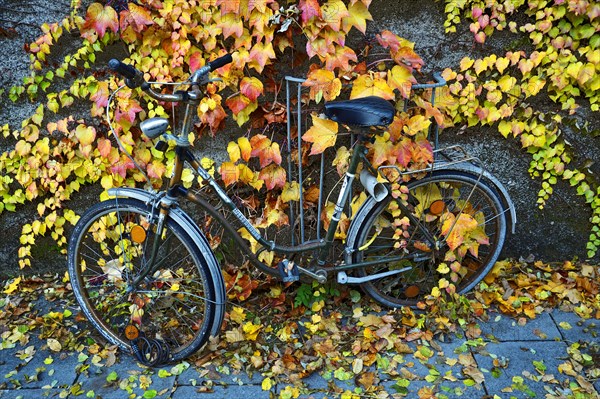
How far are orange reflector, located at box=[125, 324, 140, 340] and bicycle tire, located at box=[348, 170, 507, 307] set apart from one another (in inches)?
55.6

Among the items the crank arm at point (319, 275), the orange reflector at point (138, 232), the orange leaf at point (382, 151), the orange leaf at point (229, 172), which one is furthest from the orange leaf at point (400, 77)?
the orange reflector at point (138, 232)

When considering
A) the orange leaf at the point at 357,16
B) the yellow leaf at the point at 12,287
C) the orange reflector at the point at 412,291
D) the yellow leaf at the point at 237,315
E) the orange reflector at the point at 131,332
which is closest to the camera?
the orange leaf at the point at 357,16

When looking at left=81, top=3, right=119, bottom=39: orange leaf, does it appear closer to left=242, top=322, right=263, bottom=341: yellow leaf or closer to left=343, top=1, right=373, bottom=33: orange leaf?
left=343, top=1, right=373, bottom=33: orange leaf

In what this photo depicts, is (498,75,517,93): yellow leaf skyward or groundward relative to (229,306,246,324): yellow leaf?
skyward

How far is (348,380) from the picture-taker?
2861 millimetres

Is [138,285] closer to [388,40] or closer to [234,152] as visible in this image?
[234,152]

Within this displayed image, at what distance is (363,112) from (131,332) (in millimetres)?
1889

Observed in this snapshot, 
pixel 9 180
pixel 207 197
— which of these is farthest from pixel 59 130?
pixel 207 197

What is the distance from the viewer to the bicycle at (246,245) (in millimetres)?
2797

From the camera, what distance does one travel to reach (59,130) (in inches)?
134

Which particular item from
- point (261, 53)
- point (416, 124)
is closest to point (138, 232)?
point (261, 53)

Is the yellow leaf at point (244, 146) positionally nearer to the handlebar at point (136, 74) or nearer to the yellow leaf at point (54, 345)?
the handlebar at point (136, 74)

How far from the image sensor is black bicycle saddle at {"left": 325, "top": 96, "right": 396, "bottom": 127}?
266cm

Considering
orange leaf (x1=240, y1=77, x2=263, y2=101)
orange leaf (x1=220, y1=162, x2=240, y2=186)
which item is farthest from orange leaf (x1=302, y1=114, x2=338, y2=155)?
orange leaf (x1=220, y1=162, x2=240, y2=186)
